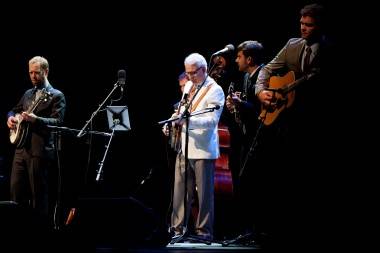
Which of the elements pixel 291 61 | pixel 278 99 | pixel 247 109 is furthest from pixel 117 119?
pixel 291 61

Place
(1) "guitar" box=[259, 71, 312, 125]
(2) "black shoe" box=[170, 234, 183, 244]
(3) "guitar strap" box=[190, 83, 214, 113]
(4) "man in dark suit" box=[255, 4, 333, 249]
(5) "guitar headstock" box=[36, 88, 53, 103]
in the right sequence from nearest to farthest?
(4) "man in dark suit" box=[255, 4, 333, 249]
(1) "guitar" box=[259, 71, 312, 125]
(2) "black shoe" box=[170, 234, 183, 244]
(3) "guitar strap" box=[190, 83, 214, 113]
(5) "guitar headstock" box=[36, 88, 53, 103]

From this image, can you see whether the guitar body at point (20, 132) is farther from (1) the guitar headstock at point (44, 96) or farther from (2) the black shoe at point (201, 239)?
(2) the black shoe at point (201, 239)

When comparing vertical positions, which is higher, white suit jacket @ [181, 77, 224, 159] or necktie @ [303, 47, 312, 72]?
necktie @ [303, 47, 312, 72]

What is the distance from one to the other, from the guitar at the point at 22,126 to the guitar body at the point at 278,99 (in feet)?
9.34

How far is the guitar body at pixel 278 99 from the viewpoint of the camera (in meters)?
5.04

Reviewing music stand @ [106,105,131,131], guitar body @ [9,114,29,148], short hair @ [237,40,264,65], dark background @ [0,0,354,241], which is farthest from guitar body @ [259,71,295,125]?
guitar body @ [9,114,29,148]

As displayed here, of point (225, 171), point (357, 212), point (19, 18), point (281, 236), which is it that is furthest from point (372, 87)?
point (19, 18)

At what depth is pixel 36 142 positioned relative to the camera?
683 cm

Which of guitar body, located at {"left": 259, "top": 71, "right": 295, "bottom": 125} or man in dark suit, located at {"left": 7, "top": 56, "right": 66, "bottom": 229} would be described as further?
man in dark suit, located at {"left": 7, "top": 56, "right": 66, "bottom": 229}

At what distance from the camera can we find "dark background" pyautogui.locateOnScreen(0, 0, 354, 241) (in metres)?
7.95

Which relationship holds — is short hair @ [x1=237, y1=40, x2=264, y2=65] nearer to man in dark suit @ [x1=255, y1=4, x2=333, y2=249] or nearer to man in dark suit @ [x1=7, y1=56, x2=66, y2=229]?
man in dark suit @ [x1=255, y1=4, x2=333, y2=249]

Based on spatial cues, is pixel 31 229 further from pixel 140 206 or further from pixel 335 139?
pixel 335 139

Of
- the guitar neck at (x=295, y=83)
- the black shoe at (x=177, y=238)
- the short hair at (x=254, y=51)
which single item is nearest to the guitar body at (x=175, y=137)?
the black shoe at (x=177, y=238)

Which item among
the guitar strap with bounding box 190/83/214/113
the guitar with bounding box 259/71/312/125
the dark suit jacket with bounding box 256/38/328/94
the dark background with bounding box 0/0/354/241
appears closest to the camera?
the dark suit jacket with bounding box 256/38/328/94
